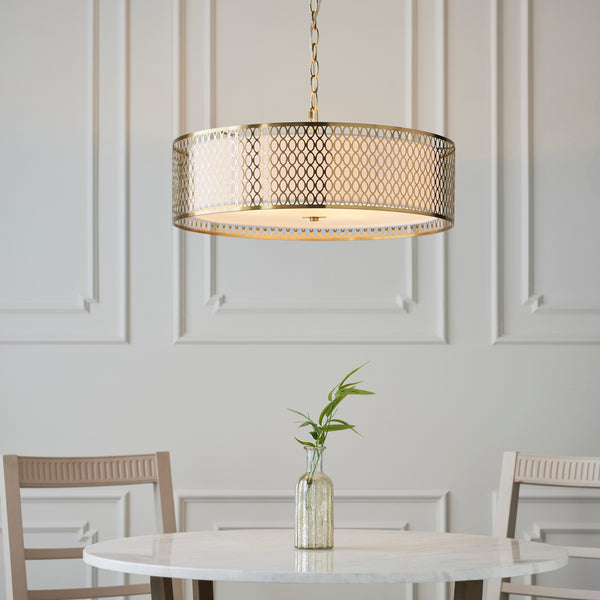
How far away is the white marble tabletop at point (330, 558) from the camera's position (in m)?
1.33

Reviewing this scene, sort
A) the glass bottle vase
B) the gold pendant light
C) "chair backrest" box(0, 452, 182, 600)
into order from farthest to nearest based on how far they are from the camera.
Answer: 1. "chair backrest" box(0, 452, 182, 600)
2. the glass bottle vase
3. the gold pendant light

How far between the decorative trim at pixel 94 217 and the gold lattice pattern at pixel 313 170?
1061 millimetres

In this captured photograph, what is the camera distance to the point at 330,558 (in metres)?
1.49

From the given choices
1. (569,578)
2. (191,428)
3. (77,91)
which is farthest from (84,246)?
(569,578)

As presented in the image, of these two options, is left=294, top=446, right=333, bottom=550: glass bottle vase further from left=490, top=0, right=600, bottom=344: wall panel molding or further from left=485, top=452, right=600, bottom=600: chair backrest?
left=490, top=0, right=600, bottom=344: wall panel molding

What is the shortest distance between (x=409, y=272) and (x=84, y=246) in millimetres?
994

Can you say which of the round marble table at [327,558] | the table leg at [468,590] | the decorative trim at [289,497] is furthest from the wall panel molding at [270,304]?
the table leg at [468,590]

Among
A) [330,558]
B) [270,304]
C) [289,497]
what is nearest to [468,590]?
[330,558]

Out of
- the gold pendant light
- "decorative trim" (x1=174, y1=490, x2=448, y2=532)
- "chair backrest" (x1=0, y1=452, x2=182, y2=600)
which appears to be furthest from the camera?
"decorative trim" (x1=174, y1=490, x2=448, y2=532)

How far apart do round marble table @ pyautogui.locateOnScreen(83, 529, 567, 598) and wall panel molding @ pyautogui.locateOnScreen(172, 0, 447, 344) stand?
2.82ft

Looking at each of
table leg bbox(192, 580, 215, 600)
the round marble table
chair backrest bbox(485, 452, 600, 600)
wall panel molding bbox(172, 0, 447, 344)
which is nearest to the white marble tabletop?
the round marble table

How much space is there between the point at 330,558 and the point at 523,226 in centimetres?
147

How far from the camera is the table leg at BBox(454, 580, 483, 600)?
153 cm

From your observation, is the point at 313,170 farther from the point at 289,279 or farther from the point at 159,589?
the point at 289,279
